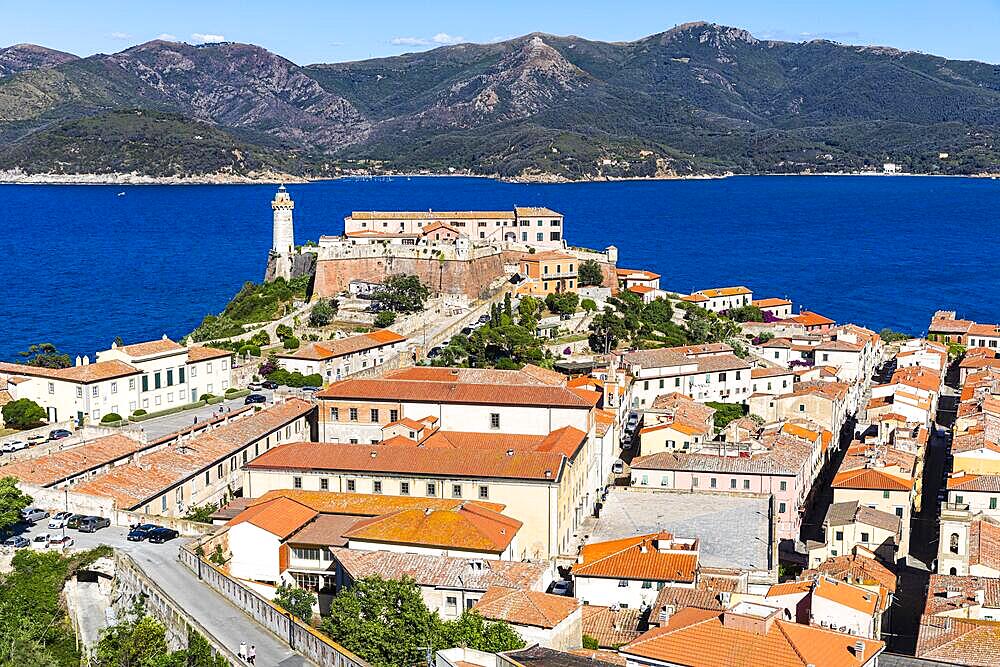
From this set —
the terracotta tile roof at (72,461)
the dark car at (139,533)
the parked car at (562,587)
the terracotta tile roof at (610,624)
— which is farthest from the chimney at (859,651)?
the terracotta tile roof at (72,461)

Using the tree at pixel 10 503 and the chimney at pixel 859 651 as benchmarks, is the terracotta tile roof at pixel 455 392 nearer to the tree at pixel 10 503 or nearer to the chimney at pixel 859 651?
the tree at pixel 10 503

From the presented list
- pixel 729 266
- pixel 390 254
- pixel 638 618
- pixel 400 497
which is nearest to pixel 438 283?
pixel 390 254

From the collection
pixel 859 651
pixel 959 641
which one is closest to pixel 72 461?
pixel 859 651

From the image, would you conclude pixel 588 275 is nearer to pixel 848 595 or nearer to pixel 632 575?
pixel 632 575

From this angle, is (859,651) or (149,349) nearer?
(859,651)

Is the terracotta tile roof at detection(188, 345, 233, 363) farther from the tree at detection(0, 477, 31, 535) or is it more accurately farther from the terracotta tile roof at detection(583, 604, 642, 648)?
the terracotta tile roof at detection(583, 604, 642, 648)

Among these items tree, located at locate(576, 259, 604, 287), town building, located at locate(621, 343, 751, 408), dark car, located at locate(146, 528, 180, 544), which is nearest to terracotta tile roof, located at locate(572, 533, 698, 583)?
dark car, located at locate(146, 528, 180, 544)
